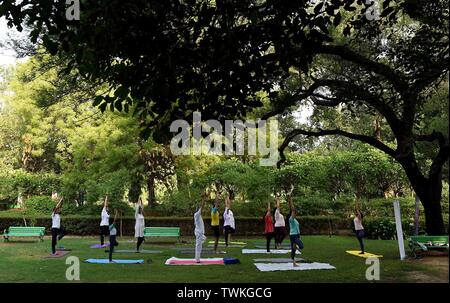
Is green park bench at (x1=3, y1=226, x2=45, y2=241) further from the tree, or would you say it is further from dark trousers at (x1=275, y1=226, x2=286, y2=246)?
the tree

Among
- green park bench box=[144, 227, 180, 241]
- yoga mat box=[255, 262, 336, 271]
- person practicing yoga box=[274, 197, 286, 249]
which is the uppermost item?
person practicing yoga box=[274, 197, 286, 249]

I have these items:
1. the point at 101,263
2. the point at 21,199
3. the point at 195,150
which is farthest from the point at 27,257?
the point at 21,199

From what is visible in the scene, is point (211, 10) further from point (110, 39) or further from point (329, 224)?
point (329, 224)

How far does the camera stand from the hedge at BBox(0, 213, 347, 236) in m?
27.0

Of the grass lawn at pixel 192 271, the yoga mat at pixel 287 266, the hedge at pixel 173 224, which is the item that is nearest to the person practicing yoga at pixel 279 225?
the grass lawn at pixel 192 271

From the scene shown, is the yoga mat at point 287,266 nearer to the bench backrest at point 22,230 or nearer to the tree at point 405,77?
the tree at point 405,77

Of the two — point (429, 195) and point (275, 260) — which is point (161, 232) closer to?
point (275, 260)

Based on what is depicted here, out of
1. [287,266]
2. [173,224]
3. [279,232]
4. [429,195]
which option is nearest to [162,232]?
[173,224]

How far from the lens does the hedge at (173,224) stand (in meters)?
27.0

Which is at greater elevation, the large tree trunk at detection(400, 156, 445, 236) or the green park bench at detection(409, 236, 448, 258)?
Answer: the large tree trunk at detection(400, 156, 445, 236)

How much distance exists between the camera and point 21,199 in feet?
121

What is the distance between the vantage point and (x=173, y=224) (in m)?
27.3

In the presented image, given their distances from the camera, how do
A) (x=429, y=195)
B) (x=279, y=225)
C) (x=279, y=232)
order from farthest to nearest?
(x=279, y=232) < (x=279, y=225) < (x=429, y=195)

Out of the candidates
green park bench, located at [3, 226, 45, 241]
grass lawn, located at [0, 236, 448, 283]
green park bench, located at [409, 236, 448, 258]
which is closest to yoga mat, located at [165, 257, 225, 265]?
grass lawn, located at [0, 236, 448, 283]
